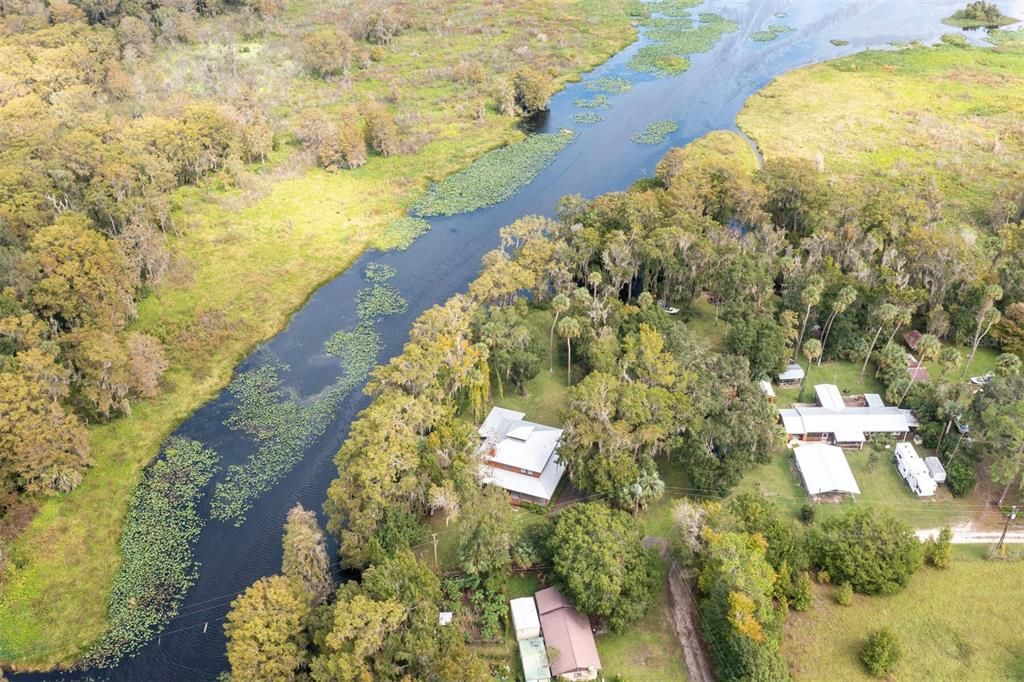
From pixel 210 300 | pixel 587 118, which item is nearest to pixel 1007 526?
pixel 210 300

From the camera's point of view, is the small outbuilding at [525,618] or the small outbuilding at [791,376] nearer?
the small outbuilding at [525,618]

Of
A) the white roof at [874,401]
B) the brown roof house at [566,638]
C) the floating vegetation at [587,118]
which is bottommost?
the brown roof house at [566,638]

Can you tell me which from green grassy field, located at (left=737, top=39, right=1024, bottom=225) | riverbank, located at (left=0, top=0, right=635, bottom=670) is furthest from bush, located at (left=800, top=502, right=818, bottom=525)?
green grassy field, located at (left=737, top=39, right=1024, bottom=225)

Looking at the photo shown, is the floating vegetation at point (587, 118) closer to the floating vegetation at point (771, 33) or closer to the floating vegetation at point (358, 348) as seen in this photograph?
the floating vegetation at point (771, 33)

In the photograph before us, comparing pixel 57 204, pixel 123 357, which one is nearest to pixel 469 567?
pixel 123 357

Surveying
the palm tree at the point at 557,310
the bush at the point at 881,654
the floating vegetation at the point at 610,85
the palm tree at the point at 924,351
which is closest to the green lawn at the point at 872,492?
the palm tree at the point at 924,351

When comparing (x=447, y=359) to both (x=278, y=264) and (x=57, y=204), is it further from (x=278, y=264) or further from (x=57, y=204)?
(x=57, y=204)

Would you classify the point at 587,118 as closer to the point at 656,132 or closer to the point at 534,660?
the point at 656,132
